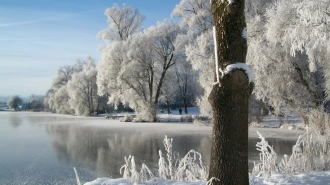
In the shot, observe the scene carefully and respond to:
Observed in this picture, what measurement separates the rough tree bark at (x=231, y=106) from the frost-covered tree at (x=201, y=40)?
13.5 meters

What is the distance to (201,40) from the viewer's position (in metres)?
17.8

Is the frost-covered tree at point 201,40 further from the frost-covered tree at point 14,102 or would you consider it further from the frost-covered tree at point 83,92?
the frost-covered tree at point 14,102

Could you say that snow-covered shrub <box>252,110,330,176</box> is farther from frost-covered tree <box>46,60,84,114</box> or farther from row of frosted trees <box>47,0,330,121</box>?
frost-covered tree <box>46,60,84,114</box>

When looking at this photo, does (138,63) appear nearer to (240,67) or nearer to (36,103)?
(240,67)

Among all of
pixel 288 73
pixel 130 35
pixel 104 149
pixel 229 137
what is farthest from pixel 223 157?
pixel 130 35

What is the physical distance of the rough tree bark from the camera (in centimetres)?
298

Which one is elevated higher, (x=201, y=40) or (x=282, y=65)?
(x=201, y=40)

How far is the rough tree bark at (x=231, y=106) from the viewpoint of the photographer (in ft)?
9.78

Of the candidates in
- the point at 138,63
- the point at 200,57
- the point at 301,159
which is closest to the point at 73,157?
the point at 301,159

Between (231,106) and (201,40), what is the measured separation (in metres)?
15.3

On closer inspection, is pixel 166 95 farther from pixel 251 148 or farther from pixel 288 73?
pixel 251 148

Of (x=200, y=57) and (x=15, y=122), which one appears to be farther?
(x=15, y=122)

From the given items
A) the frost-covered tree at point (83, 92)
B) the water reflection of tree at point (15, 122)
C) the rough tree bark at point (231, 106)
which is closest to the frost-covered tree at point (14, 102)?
the frost-covered tree at point (83, 92)

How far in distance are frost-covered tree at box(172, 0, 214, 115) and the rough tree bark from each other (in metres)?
13.5
